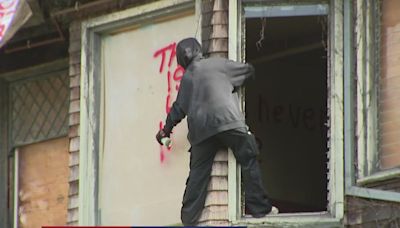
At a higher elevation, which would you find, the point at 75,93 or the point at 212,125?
the point at 75,93

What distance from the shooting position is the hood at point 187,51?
13680 millimetres

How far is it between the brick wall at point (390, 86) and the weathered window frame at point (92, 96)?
2030 mm

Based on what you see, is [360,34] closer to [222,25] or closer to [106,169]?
[222,25]

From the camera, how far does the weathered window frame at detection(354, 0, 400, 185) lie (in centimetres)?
1336

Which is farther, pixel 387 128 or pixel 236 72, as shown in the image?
pixel 236 72

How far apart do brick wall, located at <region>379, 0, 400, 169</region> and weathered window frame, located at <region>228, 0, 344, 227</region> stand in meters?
0.35

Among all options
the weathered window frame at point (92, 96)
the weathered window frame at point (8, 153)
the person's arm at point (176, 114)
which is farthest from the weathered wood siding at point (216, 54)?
the weathered window frame at point (8, 153)

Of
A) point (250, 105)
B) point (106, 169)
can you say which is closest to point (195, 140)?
point (106, 169)

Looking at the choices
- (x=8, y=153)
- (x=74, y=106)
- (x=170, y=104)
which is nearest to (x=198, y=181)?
(x=170, y=104)

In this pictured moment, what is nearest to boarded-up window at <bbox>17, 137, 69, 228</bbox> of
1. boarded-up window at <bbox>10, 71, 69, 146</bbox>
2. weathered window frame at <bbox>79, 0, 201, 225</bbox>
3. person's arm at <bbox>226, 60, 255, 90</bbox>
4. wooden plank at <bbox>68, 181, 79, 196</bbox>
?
boarded-up window at <bbox>10, 71, 69, 146</bbox>

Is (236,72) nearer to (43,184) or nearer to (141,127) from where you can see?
(141,127)

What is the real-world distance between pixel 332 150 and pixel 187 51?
4.84 ft

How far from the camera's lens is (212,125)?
44.3 ft

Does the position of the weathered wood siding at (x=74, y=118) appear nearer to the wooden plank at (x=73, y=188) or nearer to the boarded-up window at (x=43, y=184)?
the wooden plank at (x=73, y=188)
